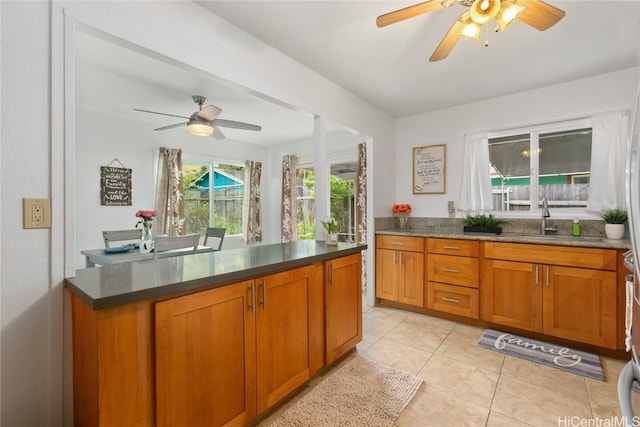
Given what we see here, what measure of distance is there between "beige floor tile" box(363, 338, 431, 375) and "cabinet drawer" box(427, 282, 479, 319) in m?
0.77

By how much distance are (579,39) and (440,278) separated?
2241 mm

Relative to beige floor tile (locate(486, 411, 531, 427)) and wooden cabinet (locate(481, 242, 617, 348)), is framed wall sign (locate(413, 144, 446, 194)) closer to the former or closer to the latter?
wooden cabinet (locate(481, 242, 617, 348))

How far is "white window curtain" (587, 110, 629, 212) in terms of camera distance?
8.55 feet

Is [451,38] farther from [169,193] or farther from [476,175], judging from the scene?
[169,193]

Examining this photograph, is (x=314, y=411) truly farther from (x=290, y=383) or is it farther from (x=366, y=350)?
(x=366, y=350)

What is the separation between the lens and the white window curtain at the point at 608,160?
2607 mm

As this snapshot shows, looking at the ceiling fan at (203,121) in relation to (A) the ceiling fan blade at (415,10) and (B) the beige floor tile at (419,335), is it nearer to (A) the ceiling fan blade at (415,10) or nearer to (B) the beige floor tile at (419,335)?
(A) the ceiling fan blade at (415,10)

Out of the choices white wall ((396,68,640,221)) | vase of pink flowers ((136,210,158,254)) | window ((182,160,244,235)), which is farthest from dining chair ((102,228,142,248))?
white wall ((396,68,640,221))

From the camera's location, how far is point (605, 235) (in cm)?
267

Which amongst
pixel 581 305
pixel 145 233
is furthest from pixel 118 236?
pixel 581 305

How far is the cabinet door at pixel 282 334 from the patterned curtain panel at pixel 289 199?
342 cm

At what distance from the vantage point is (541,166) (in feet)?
10.1

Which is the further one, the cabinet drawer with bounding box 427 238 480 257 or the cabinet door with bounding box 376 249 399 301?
the cabinet door with bounding box 376 249 399 301

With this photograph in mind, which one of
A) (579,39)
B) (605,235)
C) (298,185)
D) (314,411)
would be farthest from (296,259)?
(298,185)
